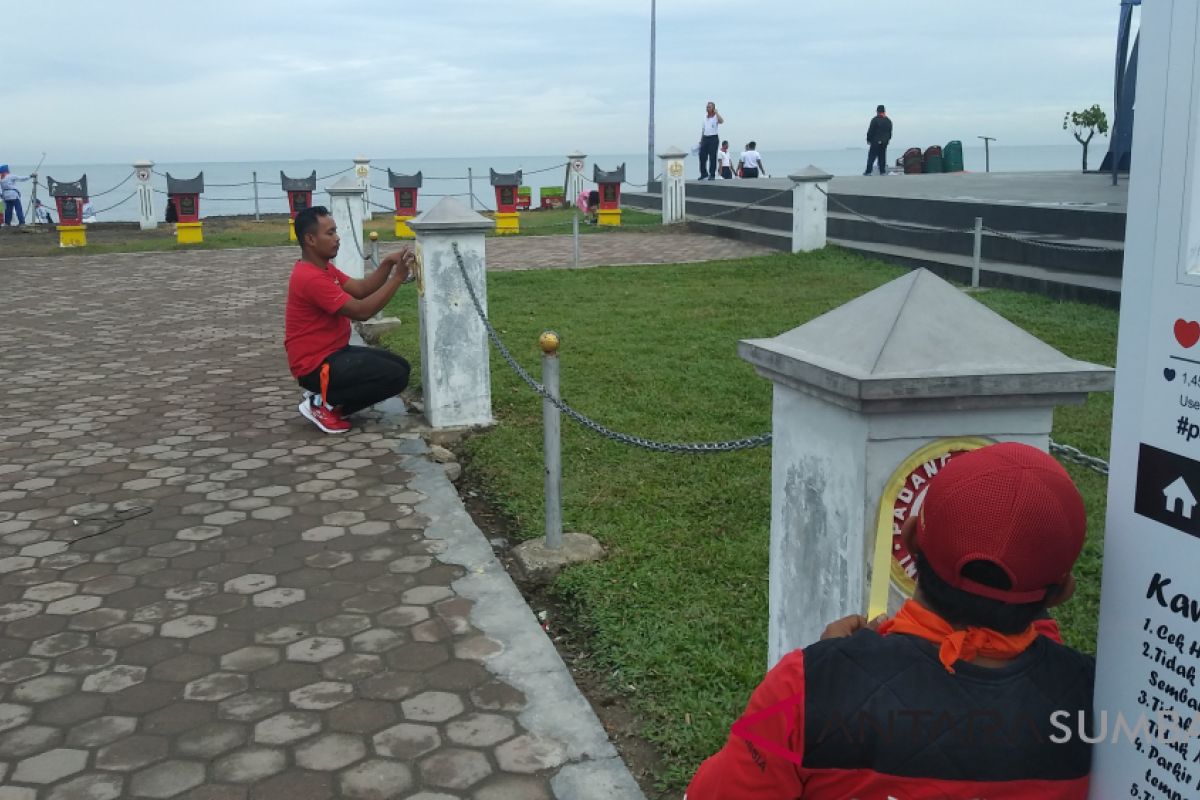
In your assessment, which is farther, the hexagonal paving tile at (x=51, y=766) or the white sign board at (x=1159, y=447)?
the hexagonal paving tile at (x=51, y=766)

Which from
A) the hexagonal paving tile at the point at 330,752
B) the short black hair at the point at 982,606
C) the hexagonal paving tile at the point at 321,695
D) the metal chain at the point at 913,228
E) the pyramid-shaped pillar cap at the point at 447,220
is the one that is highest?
the pyramid-shaped pillar cap at the point at 447,220

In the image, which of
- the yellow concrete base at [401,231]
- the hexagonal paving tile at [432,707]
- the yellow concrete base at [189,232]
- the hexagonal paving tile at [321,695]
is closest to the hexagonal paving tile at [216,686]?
the hexagonal paving tile at [321,695]

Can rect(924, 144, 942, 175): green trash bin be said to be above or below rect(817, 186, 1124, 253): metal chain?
above

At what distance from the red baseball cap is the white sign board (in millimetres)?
74

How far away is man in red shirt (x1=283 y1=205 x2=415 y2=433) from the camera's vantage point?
6973 millimetres

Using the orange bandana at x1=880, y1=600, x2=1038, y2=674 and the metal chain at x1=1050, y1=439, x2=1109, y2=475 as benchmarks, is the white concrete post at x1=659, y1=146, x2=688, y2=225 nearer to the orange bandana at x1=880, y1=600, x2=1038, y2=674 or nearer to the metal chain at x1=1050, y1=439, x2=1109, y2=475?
A: the metal chain at x1=1050, y1=439, x2=1109, y2=475

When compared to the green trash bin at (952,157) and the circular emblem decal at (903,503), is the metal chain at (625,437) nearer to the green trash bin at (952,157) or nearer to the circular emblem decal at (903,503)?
the circular emblem decal at (903,503)

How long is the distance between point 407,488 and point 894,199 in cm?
1171

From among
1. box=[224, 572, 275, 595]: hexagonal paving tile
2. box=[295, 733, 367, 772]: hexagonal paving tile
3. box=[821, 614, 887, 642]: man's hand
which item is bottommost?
box=[295, 733, 367, 772]: hexagonal paving tile

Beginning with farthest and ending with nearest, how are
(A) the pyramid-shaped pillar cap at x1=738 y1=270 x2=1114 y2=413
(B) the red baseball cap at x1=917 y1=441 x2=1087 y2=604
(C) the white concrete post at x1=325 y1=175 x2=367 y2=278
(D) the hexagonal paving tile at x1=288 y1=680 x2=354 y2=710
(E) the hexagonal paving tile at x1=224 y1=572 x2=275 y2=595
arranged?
(C) the white concrete post at x1=325 y1=175 x2=367 y2=278
(E) the hexagonal paving tile at x1=224 y1=572 x2=275 y2=595
(D) the hexagonal paving tile at x1=288 y1=680 x2=354 y2=710
(A) the pyramid-shaped pillar cap at x1=738 y1=270 x2=1114 y2=413
(B) the red baseball cap at x1=917 y1=441 x2=1087 y2=604

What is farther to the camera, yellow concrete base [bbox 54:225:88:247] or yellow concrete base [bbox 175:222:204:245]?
yellow concrete base [bbox 175:222:204:245]

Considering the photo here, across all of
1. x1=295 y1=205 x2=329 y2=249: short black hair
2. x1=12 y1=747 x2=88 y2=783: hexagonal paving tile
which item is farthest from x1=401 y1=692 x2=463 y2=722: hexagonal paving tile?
x1=295 y1=205 x2=329 y2=249: short black hair

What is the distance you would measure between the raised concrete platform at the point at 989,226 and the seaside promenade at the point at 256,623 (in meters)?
7.56

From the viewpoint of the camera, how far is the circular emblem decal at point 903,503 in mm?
2371
